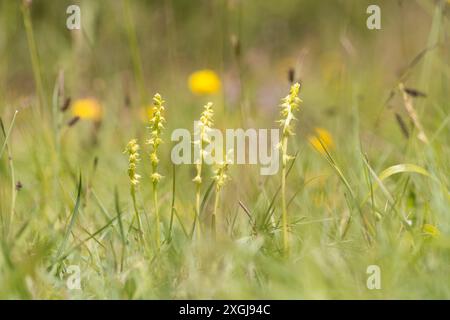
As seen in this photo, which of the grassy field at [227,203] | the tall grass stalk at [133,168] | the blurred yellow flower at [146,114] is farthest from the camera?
the blurred yellow flower at [146,114]

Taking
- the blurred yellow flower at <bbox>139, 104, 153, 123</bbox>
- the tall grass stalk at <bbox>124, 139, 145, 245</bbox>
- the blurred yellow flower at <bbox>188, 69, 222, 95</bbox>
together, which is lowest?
the tall grass stalk at <bbox>124, 139, 145, 245</bbox>

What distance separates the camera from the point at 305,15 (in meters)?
5.25

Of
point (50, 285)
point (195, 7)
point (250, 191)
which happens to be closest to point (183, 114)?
point (250, 191)

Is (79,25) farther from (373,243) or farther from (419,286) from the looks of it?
(419,286)

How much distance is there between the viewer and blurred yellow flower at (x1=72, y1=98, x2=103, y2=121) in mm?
3104

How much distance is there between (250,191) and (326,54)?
268cm

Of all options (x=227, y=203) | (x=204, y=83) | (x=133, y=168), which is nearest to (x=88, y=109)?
(x=204, y=83)

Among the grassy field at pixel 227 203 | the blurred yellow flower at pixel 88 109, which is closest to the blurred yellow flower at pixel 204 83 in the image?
the grassy field at pixel 227 203

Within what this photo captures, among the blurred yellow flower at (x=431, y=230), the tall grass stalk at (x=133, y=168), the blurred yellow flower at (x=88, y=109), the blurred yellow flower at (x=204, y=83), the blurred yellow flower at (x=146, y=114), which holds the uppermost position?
the blurred yellow flower at (x=204, y=83)

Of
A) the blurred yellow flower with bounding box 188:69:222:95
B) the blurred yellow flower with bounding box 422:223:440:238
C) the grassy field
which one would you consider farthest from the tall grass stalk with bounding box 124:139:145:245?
the blurred yellow flower with bounding box 188:69:222:95

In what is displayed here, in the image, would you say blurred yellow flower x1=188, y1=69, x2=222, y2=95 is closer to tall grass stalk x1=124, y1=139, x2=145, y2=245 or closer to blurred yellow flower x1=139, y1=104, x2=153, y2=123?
blurred yellow flower x1=139, y1=104, x2=153, y2=123

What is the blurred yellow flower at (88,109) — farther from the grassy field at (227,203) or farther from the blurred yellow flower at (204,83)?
the blurred yellow flower at (204,83)

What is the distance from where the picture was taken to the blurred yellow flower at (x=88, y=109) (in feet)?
10.2

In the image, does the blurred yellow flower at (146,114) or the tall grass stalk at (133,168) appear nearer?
the tall grass stalk at (133,168)
